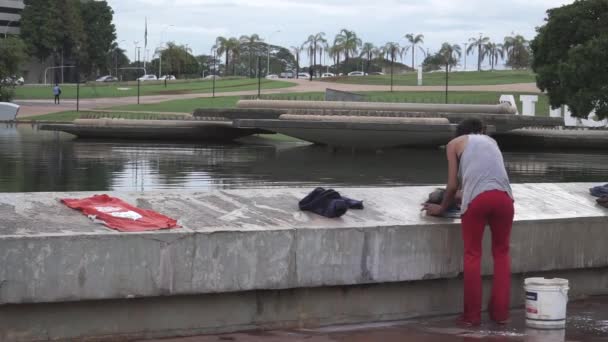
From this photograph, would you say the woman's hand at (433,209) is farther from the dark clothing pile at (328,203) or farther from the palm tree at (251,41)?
the palm tree at (251,41)

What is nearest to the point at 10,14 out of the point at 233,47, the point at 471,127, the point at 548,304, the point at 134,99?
the point at 233,47

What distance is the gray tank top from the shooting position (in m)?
7.50

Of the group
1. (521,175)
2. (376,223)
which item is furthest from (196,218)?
(521,175)

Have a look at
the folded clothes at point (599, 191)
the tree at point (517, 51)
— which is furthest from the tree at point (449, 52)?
the folded clothes at point (599, 191)

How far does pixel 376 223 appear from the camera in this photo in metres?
7.94

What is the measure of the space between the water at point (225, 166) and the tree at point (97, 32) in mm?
90482

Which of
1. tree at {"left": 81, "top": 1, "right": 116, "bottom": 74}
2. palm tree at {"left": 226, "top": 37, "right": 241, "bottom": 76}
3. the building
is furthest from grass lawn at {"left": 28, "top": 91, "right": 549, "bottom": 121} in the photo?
palm tree at {"left": 226, "top": 37, "right": 241, "bottom": 76}

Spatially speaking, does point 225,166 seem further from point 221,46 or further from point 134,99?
point 221,46

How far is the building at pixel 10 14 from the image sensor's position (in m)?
129

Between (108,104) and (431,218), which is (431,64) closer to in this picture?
(108,104)

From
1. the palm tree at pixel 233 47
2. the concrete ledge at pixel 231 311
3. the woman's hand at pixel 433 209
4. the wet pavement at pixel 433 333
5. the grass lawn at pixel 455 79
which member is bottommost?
the wet pavement at pixel 433 333

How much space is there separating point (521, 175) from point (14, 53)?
4735cm

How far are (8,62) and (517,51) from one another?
106 metres

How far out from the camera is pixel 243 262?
725 centimetres
